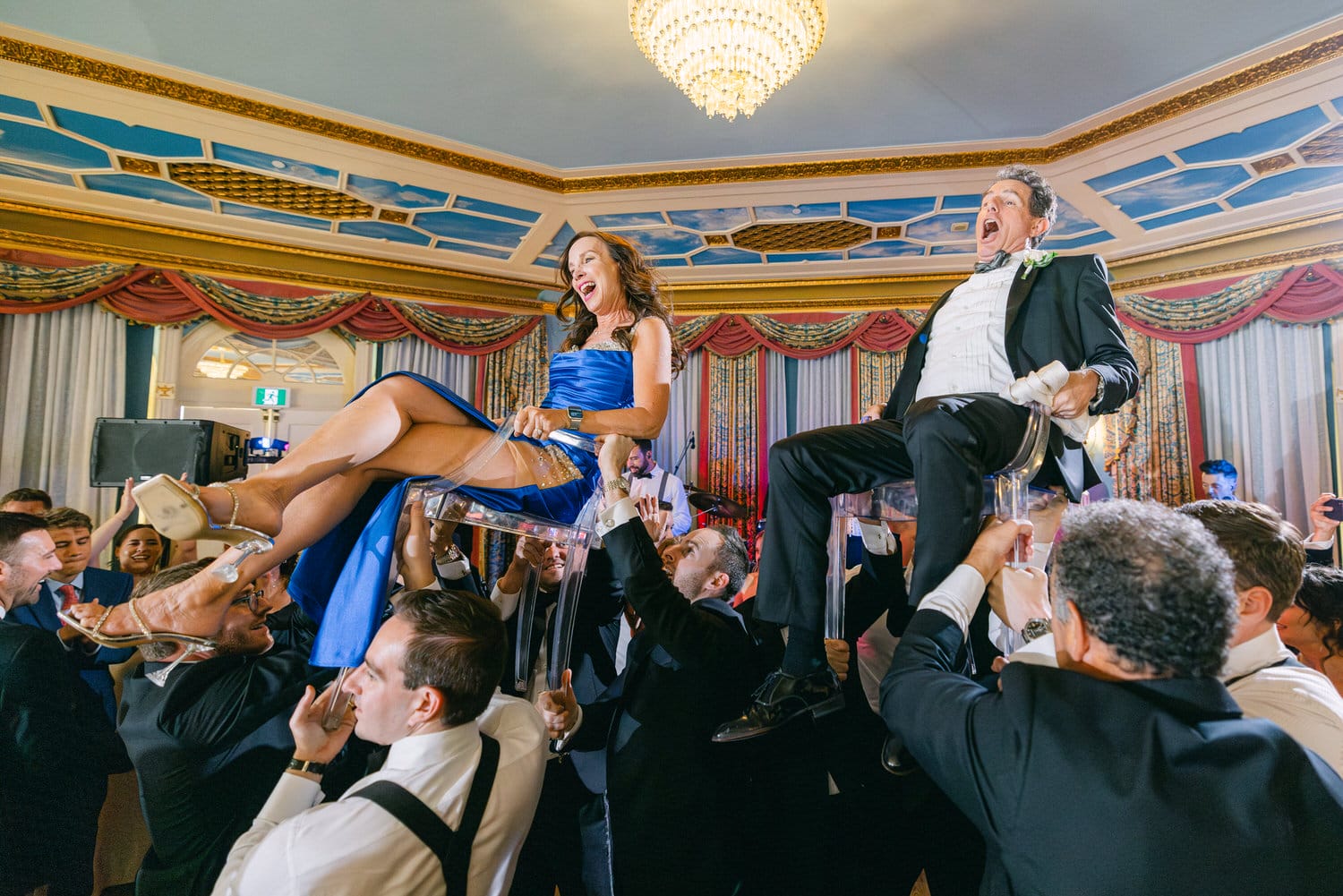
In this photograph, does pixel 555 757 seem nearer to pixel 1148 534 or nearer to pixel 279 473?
pixel 279 473

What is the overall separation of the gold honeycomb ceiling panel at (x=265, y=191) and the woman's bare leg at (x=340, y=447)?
491cm

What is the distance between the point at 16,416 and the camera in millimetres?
5957

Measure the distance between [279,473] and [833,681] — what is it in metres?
1.35

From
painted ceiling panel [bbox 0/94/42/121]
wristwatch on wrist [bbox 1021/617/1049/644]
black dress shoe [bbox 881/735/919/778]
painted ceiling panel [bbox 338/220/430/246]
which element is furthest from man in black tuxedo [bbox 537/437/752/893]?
painted ceiling panel [bbox 338/220/430/246]

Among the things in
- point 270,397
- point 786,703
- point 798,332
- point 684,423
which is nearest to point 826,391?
point 798,332

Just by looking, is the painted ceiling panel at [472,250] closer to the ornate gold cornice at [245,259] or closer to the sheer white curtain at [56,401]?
the ornate gold cornice at [245,259]

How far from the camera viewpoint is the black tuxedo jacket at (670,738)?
1.88 m

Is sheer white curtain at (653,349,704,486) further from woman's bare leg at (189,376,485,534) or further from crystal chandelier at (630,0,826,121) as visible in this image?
woman's bare leg at (189,376,485,534)

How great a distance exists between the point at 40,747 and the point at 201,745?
2.80ft

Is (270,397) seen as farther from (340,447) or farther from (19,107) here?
(340,447)

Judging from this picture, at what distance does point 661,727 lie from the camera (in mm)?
1964

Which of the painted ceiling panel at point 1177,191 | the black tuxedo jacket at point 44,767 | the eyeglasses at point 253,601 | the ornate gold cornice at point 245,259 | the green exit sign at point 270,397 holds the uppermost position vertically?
the painted ceiling panel at point 1177,191

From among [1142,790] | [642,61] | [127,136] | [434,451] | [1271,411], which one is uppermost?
[642,61]

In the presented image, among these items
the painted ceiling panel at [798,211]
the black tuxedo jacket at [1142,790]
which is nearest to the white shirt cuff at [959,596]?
the black tuxedo jacket at [1142,790]
